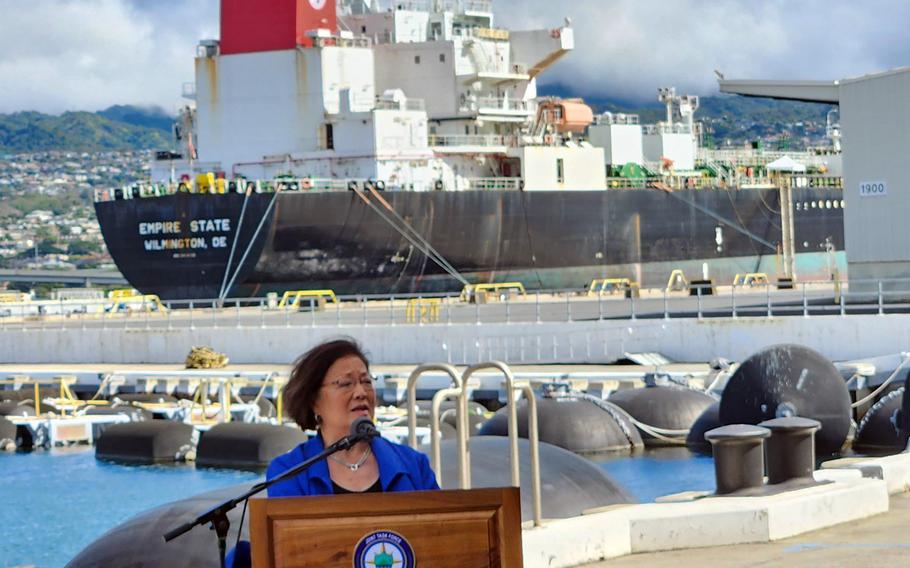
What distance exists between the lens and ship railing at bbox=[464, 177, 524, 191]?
52562mm

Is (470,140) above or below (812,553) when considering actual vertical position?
above

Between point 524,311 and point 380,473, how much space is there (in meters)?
29.7

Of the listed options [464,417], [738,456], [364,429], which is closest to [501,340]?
[738,456]

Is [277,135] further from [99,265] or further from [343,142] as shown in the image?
[99,265]

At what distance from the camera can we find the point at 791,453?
34.5 feet

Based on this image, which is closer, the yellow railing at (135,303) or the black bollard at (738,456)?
the black bollard at (738,456)

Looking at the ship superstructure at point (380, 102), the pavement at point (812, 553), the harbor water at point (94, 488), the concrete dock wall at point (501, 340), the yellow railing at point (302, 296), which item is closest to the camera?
the pavement at point (812, 553)

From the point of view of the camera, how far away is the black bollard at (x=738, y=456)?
33.8 ft

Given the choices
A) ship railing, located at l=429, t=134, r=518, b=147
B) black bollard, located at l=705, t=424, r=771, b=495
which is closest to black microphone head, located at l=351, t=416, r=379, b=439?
black bollard, located at l=705, t=424, r=771, b=495

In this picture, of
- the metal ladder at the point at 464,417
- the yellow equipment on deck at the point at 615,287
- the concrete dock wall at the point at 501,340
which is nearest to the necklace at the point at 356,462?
the metal ladder at the point at 464,417

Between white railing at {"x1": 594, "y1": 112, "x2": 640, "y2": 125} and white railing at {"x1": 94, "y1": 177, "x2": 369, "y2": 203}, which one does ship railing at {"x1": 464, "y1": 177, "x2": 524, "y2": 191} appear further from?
white railing at {"x1": 594, "y1": 112, "x2": 640, "y2": 125}

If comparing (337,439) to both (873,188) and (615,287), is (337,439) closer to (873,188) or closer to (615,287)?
(873,188)

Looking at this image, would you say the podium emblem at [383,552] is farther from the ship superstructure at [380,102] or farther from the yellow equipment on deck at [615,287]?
the ship superstructure at [380,102]

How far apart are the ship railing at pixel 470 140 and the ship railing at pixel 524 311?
11.0m
